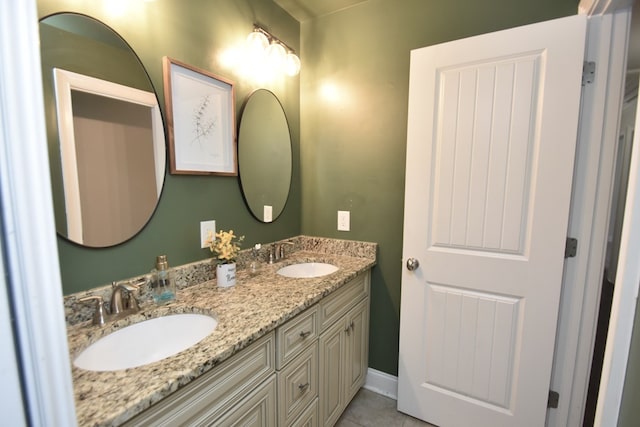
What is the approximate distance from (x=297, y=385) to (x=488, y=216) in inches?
47.4

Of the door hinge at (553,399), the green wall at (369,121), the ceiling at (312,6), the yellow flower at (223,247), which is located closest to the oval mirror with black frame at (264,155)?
the green wall at (369,121)

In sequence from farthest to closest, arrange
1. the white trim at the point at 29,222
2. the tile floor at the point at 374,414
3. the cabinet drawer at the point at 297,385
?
the tile floor at the point at 374,414 → the cabinet drawer at the point at 297,385 → the white trim at the point at 29,222

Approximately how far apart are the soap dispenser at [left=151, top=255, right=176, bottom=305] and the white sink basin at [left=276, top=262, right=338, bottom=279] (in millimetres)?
675

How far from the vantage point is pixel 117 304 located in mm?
1012

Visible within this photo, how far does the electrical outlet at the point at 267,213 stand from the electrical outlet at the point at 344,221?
0.48 m

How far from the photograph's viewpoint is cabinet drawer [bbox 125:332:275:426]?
0.70m

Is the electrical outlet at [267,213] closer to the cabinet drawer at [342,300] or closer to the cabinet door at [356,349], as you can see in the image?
the cabinet drawer at [342,300]

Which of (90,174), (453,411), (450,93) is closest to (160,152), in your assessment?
(90,174)

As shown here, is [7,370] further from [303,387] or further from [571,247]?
[571,247]

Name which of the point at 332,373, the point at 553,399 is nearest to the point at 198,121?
the point at 332,373

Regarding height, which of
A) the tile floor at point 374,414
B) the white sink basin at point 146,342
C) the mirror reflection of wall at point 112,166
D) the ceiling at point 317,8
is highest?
the ceiling at point 317,8

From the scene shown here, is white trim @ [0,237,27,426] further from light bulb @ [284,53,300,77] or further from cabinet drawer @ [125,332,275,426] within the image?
light bulb @ [284,53,300,77]

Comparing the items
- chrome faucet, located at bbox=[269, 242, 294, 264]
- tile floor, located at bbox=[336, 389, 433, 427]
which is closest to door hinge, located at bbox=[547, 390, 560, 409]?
tile floor, located at bbox=[336, 389, 433, 427]

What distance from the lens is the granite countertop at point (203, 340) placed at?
2.04 feet
